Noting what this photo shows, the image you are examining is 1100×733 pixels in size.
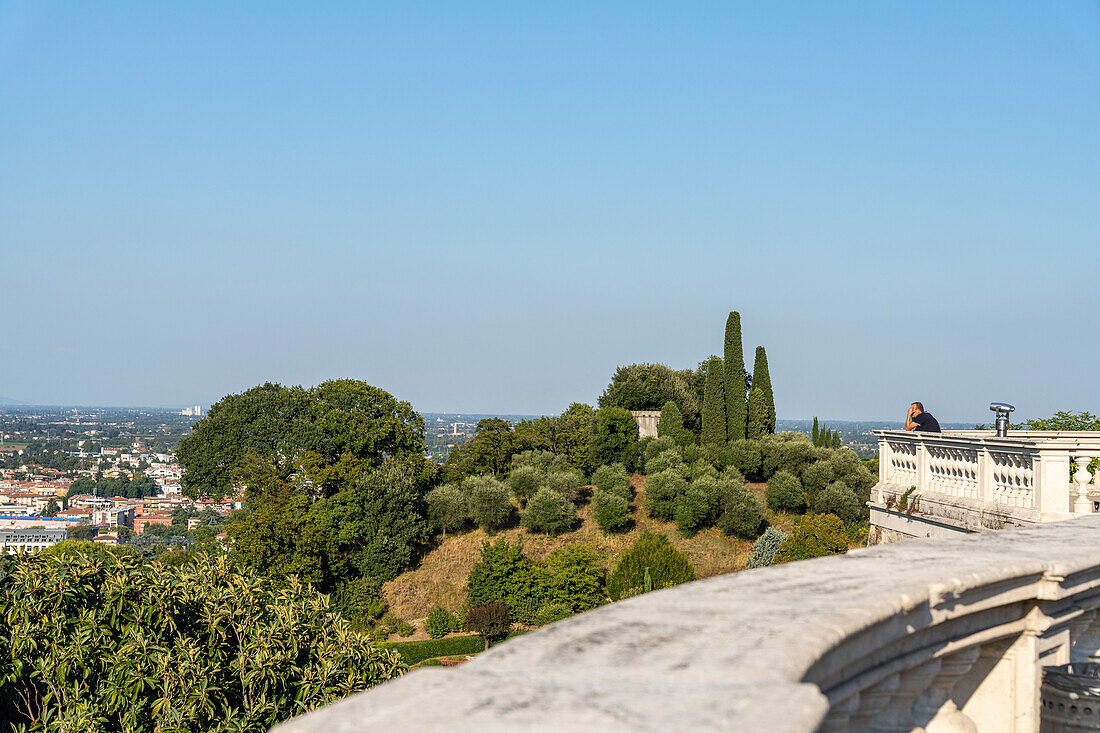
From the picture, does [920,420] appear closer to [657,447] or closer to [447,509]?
[447,509]

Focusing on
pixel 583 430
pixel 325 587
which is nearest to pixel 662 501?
pixel 583 430

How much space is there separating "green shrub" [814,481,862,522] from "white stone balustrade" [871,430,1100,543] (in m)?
24.9

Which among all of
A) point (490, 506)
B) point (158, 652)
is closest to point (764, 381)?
point (490, 506)

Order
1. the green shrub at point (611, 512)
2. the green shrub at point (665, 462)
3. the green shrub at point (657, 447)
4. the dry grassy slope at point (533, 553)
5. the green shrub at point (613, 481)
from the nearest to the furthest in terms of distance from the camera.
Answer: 1. the dry grassy slope at point (533, 553)
2. the green shrub at point (611, 512)
3. the green shrub at point (613, 481)
4. the green shrub at point (665, 462)
5. the green shrub at point (657, 447)

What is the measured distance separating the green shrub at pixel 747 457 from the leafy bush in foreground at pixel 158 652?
30.9 metres

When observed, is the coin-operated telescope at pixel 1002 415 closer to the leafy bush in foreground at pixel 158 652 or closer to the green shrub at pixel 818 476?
the leafy bush in foreground at pixel 158 652

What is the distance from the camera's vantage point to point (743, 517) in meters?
33.3

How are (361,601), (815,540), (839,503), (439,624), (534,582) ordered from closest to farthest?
(815,540)
(439,624)
(534,582)
(361,601)
(839,503)

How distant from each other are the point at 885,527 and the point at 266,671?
7.02 m

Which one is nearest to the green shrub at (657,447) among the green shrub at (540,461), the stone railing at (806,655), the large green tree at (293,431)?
the green shrub at (540,461)

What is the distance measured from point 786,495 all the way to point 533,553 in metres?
11.0

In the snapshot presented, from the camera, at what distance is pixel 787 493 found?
117 feet

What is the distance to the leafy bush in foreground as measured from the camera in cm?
738

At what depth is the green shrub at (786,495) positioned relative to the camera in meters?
35.7
